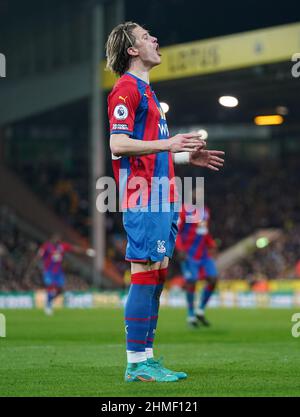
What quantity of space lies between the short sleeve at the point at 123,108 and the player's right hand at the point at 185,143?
41 centimetres

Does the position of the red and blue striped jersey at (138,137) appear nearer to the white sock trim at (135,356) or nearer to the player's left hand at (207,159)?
the player's left hand at (207,159)

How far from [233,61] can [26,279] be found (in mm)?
12401

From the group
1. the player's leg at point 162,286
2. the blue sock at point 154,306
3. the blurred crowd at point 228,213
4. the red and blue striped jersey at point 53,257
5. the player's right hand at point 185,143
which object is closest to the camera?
the player's right hand at point 185,143

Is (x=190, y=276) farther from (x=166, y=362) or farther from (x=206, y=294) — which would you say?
(x=166, y=362)

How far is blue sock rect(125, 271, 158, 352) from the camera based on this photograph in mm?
7852

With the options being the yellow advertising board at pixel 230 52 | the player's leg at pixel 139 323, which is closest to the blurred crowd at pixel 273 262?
the yellow advertising board at pixel 230 52

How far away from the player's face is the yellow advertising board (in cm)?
2238

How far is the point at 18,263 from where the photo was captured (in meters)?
39.7

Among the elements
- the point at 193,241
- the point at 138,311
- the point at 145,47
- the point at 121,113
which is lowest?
the point at 138,311

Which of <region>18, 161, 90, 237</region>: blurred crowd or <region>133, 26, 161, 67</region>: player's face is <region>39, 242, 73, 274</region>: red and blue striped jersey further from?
<region>133, 26, 161, 67</region>: player's face

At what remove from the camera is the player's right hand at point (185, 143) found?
7.61 meters

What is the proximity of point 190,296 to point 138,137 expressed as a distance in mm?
10881

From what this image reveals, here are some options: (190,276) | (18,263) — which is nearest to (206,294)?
(190,276)

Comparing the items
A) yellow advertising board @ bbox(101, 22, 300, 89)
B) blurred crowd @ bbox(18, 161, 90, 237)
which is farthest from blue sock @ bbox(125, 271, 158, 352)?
blurred crowd @ bbox(18, 161, 90, 237)
